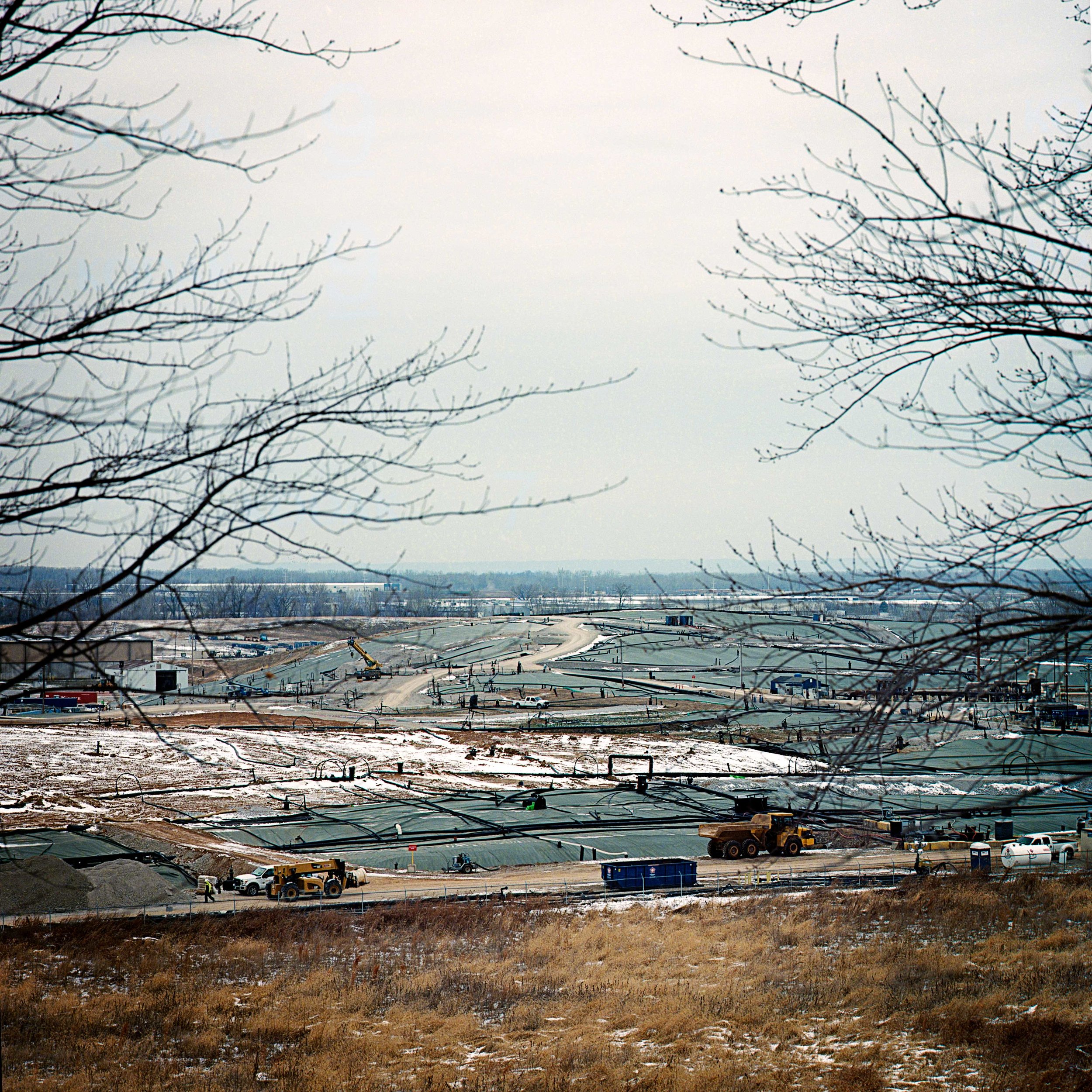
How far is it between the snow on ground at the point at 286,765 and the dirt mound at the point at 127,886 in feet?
21.0

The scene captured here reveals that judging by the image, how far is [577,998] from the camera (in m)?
11.0

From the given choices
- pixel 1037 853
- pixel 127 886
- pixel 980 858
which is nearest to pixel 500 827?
pixel 127 886

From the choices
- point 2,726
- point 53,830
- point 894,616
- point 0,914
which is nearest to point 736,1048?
point 894,616

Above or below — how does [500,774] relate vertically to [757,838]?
below

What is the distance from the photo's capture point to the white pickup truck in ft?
67.5

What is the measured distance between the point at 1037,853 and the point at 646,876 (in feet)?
29.3

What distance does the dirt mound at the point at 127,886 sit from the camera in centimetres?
1834

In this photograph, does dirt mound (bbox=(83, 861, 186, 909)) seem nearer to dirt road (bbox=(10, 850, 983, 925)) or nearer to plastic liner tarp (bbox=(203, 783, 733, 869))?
dirt road (bbox=(10, 850, 983, 925))

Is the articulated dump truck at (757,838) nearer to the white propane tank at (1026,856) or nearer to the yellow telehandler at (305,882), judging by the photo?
the white propane tank at (1026,856)

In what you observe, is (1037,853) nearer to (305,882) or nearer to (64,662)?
(305,882)

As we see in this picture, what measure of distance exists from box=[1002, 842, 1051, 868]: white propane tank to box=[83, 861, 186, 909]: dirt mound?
18.2 m

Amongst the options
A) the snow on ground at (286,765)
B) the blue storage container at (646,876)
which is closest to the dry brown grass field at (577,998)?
the blue storage container at (646,876)

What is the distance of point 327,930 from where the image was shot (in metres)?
15.8

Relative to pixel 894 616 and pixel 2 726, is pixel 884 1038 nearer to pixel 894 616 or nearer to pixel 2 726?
pixel 894 616
